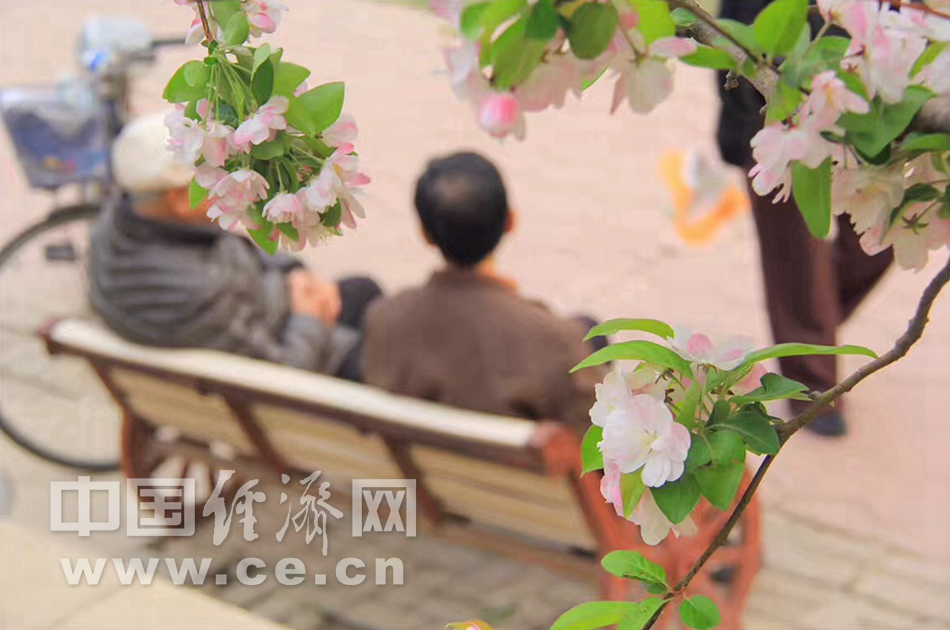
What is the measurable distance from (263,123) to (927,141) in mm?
575

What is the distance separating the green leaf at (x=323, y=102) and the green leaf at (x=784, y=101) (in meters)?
0.43

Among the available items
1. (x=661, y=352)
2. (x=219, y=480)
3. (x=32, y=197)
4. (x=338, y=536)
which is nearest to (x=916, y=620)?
(x=338, y=536)

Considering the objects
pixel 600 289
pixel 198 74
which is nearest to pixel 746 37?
pixel 198 74

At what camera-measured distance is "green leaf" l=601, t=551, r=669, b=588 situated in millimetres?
1237

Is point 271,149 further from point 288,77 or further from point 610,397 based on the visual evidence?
point 610,397

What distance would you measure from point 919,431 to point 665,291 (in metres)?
1.30

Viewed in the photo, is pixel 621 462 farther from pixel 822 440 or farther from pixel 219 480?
pixel 822 440

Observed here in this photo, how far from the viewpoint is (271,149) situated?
49.4 inches

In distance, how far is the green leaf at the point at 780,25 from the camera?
3.10ft

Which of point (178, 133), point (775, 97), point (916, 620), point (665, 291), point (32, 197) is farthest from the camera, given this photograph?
point (32, 197)

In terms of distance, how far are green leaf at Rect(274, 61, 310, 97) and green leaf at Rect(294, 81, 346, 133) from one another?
0.7 inches

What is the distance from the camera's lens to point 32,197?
6.34 metres

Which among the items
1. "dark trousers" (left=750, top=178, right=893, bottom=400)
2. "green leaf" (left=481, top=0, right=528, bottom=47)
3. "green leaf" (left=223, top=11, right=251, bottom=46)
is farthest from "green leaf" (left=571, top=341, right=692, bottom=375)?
"dark trousers" (left=750, top=178, right=893, bottom=400)

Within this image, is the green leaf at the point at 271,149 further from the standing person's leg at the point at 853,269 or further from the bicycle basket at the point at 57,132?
the bicycle basket at the point at 57,132
